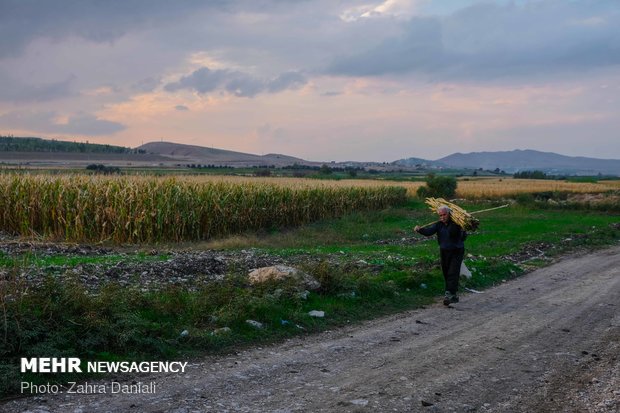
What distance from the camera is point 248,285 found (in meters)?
11.9

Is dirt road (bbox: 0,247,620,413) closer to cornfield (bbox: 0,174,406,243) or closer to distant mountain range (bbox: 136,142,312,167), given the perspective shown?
cornfield (bbox: 0,174,406,243)

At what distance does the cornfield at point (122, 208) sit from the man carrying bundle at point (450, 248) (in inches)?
589

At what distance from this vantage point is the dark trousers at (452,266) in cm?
1238

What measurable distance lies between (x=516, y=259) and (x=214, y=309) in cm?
1337

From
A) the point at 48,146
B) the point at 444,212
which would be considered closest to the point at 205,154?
the point at 48,146

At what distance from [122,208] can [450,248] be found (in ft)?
51.0

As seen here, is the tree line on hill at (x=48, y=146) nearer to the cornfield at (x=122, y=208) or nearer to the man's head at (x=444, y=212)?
the cornfield at (x=122, y=208)

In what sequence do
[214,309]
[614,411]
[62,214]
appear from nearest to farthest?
[614,411], [214,309], [62,214]

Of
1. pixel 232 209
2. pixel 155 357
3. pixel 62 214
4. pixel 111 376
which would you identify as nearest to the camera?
pixel 111 376

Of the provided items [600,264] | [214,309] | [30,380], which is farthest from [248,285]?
[600,264]

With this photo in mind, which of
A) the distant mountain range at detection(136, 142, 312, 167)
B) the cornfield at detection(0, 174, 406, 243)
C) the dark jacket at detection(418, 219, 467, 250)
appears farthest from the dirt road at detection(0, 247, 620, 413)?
the distant mountain range at detection(136, 142, 312, 167)

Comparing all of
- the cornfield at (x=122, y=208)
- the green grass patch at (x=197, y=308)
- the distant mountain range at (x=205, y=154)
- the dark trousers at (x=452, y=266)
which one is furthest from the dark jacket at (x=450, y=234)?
the distant mountain range at (x=205, y=154)

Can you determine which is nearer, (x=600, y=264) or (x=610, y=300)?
(x=610, y=300)

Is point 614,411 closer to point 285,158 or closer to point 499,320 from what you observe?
point 499,320
